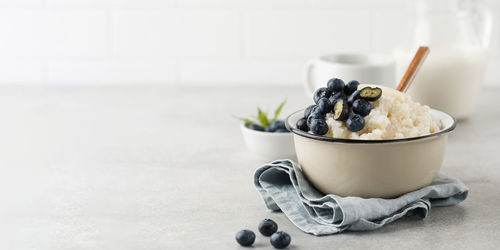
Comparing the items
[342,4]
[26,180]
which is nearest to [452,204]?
[26,180]

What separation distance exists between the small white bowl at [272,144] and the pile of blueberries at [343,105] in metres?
0.27

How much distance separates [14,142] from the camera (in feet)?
5.26

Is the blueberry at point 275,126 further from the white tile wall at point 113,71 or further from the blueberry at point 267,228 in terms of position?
the white tile wall at point 113,71

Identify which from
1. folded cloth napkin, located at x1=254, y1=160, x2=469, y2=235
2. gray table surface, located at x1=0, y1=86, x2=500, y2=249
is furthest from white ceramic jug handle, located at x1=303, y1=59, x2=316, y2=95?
folded cloth napkin, located at x1=254, y1=160, x2=469, y2=235

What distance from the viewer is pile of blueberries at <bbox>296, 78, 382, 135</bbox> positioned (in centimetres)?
107

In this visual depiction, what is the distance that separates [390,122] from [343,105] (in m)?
0.08

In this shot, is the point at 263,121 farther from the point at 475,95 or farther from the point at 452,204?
the point at 475,95

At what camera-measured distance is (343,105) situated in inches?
42.2

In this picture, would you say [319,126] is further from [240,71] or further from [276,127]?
[240,71]

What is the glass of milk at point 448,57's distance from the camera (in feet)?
5.49

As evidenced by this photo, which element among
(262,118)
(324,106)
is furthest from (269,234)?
(262,118)

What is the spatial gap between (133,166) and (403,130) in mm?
593

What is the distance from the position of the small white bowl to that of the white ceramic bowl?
0.27 m

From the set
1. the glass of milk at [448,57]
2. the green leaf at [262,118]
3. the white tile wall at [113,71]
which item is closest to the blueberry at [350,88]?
the green leaf at [262,118]
